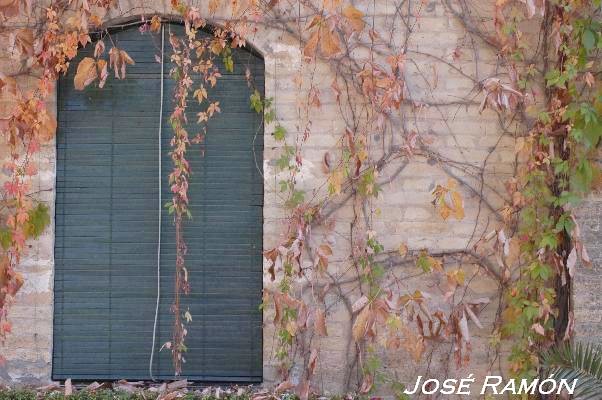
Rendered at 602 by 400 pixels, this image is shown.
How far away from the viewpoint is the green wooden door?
4.78 metres

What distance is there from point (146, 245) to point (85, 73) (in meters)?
1.14

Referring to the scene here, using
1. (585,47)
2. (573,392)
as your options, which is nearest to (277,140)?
(585,47)

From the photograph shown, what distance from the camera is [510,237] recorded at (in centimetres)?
462

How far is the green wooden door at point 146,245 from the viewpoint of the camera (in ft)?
15.7

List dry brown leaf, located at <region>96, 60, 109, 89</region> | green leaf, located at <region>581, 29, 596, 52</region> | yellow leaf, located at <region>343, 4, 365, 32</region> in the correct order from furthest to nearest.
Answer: dry brown leaf, located at <region>96, 60, 109, 89</region>, green leaf, located at <region>581, 29, 596, 52</region>, yellow leaf, located at <region>343, 4, 365, 32</region>

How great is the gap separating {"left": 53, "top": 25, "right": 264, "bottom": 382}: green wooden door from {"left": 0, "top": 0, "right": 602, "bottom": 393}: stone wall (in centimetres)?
15

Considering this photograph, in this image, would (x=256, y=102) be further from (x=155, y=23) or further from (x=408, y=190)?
(x=408, y=190)

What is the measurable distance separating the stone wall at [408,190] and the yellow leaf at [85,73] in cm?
100

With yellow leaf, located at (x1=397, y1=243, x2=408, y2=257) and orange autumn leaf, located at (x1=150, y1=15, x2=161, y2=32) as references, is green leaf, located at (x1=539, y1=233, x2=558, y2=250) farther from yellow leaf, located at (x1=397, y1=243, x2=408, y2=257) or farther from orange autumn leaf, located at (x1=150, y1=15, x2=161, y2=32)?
orange autumn leaf, located at (x1=150, y1=15, x2=161, y2=32)

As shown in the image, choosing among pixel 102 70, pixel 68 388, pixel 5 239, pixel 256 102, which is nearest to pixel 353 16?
pixel 256 102

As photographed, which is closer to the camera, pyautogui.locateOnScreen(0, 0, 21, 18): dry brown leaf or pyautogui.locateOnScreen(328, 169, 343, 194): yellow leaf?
pyautogui.locateOnScreen(0, 0, 21, 18): dry brown leaf

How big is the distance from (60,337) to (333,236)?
1.87 metres

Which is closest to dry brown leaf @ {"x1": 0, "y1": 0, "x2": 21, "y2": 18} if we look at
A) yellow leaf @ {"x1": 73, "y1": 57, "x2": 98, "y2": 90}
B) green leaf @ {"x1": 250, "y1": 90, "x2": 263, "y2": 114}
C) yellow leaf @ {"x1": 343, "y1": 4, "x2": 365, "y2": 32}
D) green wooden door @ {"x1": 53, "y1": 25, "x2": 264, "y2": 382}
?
yellow leaf @ {"x1": 73, "y1": 57, "x2": 98, "y2": 90}

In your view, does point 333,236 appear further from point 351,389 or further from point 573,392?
point 573,392
